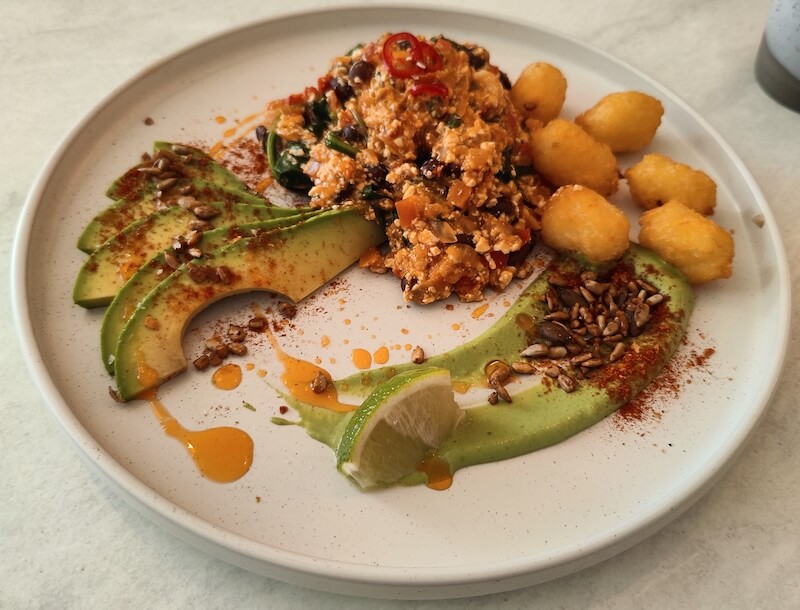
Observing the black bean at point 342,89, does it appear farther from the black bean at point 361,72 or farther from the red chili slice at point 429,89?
the red chili slice at point 429,89

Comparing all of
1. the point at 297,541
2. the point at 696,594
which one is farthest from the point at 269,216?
the point at 696,594

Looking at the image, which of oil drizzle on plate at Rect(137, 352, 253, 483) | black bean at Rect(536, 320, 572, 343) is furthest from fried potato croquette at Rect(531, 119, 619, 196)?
oil drizzle on plate at Rect(137, 352, 253, 483)

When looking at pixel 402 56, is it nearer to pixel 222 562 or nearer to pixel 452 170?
pixel 452 170

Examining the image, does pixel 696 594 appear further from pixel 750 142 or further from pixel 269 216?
pixel 750 142

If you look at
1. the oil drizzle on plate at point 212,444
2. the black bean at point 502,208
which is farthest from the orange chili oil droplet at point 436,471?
the black bean at point 502,208

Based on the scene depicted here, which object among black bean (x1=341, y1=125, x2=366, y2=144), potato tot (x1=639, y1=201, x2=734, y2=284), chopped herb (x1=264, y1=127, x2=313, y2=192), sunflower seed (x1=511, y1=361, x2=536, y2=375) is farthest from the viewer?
chopped herb (x1=264, y1=127, x2=313, y2=192)

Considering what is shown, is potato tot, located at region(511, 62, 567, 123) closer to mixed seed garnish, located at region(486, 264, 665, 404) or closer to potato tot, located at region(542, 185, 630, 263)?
potato tot, located at region(542, 185, 630, 263)

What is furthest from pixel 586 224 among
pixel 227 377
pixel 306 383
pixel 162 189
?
pixel 162 189
